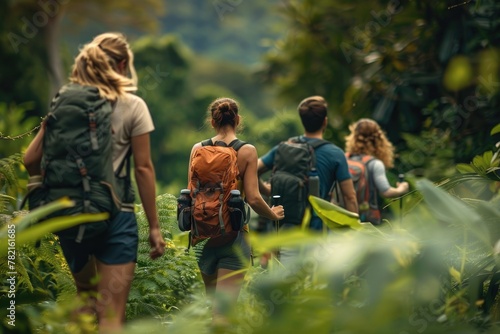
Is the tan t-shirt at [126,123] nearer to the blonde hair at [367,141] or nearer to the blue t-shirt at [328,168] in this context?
the blue t-shirt at [328,168]

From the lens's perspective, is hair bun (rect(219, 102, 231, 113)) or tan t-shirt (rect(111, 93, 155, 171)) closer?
tan t-shirt (rect(111, 93, 155, 171))

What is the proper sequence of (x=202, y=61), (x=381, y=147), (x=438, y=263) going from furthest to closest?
1. (x=202, y=61)
2. (x=381, y=147)
3. (x=438, y=263)

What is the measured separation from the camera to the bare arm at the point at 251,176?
5.25m

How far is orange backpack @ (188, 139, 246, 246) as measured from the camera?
5.11 metres

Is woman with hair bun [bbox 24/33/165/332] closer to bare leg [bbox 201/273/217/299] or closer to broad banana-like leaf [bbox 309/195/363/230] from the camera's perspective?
broad banana-like leaf [bbox 309/195/363/230]

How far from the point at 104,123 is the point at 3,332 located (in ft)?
4.57

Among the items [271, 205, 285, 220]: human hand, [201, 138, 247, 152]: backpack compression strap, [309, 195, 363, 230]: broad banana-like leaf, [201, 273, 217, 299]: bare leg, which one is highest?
[201, 138, 247, 152]: backpack compression strap

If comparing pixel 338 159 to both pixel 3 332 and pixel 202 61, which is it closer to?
pixel 3 332

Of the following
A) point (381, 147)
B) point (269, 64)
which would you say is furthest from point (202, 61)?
point (381, 147)

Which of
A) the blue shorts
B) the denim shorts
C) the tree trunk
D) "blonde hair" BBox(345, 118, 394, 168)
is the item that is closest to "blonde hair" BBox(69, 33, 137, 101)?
the blue shorts

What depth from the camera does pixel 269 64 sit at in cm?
1827

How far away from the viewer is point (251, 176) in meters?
5.29

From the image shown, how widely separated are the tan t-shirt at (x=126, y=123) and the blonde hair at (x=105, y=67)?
5cm

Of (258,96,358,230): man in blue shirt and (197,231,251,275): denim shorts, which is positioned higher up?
(258,96,358,230): man in blue shirt
